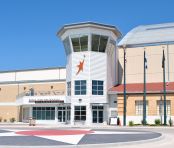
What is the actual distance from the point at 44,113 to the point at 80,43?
46.2 feet

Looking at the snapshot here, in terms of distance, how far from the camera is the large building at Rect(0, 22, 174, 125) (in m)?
56.0

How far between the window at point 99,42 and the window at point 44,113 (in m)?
12.8

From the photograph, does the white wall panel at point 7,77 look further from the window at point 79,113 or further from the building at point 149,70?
the building at point 149,70

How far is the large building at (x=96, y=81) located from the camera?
5603 cm

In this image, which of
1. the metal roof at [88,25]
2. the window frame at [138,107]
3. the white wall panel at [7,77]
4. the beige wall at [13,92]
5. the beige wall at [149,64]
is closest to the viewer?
the metal roof at [88,25]

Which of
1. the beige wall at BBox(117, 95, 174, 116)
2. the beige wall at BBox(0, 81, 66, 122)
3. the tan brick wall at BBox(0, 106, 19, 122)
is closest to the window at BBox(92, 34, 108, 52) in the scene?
the beige wall at BBox(117, 95, 174, 116)

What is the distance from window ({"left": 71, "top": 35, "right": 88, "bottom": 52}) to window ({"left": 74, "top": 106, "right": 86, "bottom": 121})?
8589 millimetres

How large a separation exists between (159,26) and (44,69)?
23.0 meters

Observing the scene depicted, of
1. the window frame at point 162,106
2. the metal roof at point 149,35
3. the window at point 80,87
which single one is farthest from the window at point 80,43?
the window frame at point 162,106

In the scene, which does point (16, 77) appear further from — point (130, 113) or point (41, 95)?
point (130, 113)

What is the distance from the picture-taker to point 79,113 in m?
56.3

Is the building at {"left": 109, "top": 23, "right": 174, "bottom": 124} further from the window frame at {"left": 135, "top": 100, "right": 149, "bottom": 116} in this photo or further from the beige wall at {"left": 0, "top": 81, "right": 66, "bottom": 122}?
the beige wall at {"left": 0, "top": 81, "right": 66, "bottom": 122}

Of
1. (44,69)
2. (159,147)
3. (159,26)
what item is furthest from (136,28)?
(159,147)

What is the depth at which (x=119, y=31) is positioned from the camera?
60531 mm
